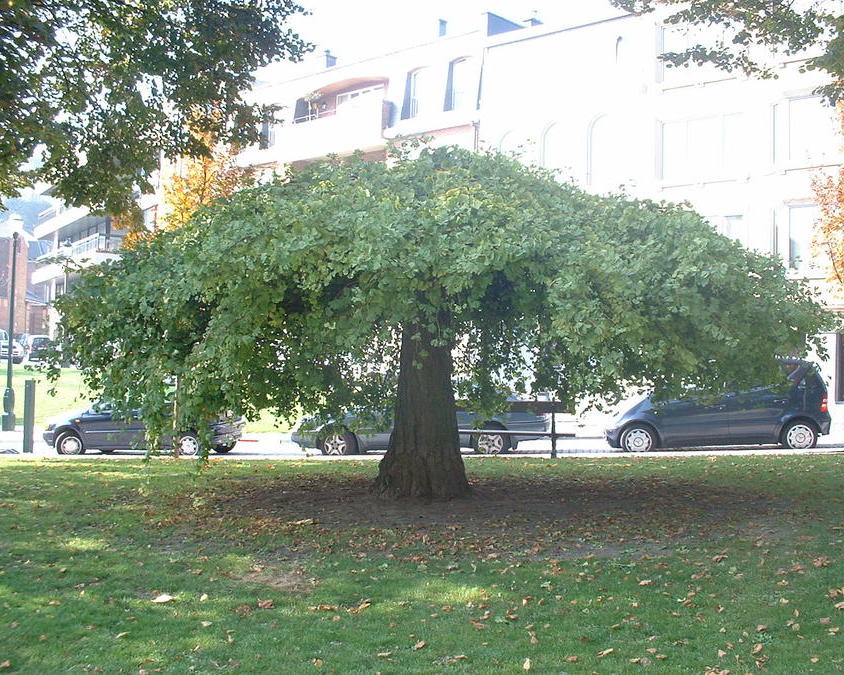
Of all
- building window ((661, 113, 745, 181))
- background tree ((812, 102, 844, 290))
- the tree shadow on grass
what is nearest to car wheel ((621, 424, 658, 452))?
background tree ((812, 102, 844, 290))

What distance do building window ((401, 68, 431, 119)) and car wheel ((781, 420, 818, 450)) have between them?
2081 cm

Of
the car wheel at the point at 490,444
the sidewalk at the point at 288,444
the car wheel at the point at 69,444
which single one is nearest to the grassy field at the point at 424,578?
the car wheel at the point at 490,444

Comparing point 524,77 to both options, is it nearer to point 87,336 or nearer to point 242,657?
point 87,336

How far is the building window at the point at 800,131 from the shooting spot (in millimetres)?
28172

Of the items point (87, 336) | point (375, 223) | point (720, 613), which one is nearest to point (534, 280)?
point (375, 223)

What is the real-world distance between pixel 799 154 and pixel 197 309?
2389cm

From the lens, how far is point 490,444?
19.8 m

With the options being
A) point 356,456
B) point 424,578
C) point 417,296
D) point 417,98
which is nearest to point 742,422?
point 356,456

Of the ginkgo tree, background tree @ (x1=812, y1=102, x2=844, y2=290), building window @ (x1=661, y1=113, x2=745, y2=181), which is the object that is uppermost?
building window @ (x1=661, y1=113, x2=745, y2=181)

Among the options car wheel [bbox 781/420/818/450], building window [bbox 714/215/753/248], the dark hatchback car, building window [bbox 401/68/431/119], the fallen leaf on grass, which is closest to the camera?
the fallen leaf on grass

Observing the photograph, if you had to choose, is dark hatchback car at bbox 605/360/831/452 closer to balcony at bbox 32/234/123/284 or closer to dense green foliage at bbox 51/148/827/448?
dense green foliage at bbox 51/148/827/448

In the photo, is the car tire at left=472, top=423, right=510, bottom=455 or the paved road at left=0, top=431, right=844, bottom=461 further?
the paved road at left=0, top=431, right=844, bottom=461

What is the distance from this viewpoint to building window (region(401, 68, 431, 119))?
3591cm

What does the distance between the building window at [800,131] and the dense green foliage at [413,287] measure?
2009 cm
